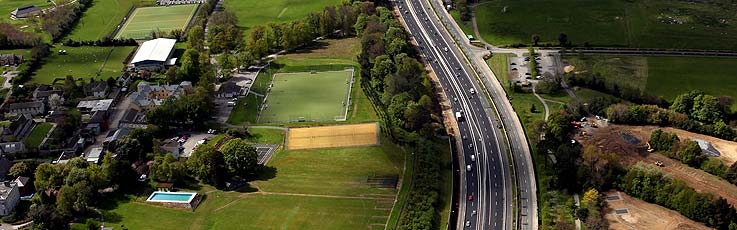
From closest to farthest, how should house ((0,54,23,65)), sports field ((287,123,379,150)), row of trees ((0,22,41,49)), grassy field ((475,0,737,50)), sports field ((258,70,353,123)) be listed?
sports field ((287,123,379,150)), sports field ((258,70,353,123)), grassy field ((475,0,737,50)), house ((0,54,23,65)), row of trees ((0,22,41,49))

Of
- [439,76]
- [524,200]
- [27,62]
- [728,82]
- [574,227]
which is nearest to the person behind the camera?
[574,227]

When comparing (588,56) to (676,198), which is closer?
(676,198)

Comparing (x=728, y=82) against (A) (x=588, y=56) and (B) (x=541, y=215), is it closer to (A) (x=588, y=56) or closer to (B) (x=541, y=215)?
(A) (x=588, y=56)

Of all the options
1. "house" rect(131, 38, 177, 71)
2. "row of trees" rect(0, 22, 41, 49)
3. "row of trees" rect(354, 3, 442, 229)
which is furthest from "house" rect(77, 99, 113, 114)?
"row of trees" rect(354, 3, 442, 229)

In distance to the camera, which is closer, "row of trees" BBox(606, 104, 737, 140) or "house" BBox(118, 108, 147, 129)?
"row of trees" BBox(606, 104, 737, 140)

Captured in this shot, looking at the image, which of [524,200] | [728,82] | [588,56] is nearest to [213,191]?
[524,200]

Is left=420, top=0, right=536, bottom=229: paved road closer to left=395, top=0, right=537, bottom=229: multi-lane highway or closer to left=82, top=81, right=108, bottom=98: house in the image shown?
left=395, top=0, right=537, bottom=229: multi-lane highway

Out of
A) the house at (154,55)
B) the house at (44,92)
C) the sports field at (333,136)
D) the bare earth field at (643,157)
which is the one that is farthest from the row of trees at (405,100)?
the house at (44,92)
